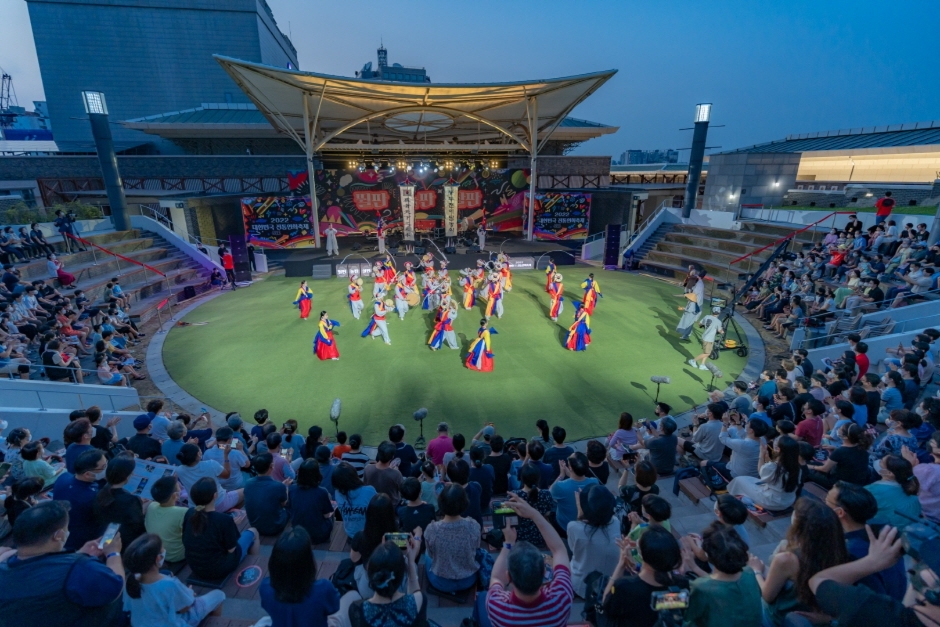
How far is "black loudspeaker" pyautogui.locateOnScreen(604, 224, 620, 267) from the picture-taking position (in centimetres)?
2073

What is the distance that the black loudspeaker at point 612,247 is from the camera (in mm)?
20734

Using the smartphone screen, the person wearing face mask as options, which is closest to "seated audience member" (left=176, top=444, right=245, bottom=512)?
the person wearing face mask

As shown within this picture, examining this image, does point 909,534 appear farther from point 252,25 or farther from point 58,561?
point 252,25

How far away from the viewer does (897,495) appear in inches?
127

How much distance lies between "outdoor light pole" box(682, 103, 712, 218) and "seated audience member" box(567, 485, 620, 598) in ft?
72.3

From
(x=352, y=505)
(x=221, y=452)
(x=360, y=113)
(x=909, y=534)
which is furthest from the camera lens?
(x=360, y=113)

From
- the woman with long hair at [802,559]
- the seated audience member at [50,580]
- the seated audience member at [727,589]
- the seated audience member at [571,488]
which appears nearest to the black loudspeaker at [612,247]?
the seated audience member at [571,488]

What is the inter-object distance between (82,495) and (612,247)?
2068cm

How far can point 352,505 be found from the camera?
3838mm

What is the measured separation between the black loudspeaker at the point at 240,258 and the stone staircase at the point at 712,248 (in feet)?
Answer: 57.1

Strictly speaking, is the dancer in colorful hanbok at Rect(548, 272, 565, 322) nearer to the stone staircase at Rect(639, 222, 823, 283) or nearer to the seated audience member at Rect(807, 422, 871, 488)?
the stone staircase at Rect(639, 222, 823, 283)

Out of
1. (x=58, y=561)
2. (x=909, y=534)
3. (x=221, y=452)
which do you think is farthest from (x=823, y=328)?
(x=58, y=561)

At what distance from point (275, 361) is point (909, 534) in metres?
10.4

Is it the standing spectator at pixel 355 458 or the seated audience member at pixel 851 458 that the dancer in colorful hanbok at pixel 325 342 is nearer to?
the standing spectator at pixel 355 458
